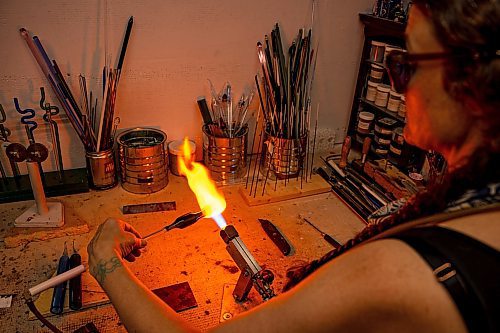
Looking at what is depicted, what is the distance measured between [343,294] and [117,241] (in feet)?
2.11

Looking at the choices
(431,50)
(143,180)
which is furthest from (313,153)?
(431,50)

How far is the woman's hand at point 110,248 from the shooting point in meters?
0.90

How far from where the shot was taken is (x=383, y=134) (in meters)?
1.95

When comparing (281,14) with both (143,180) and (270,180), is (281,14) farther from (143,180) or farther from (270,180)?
(143,180)

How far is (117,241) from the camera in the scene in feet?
3.22

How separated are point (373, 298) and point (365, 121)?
1.67m

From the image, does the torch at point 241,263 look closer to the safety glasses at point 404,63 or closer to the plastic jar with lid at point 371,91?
the safety glasses at point 404,63

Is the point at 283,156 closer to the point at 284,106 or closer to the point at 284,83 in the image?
the point at 284,106

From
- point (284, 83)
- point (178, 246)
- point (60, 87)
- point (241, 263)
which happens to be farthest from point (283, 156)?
point (60, 87)

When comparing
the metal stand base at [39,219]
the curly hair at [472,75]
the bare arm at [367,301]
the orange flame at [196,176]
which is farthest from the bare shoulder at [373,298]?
the metal stand base at [39,219]

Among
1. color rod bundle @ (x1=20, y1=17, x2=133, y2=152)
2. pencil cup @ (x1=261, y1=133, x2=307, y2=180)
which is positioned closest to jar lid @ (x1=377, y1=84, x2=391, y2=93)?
pencil cup @ (x1=261, y1=133, x2=307, y2=180)

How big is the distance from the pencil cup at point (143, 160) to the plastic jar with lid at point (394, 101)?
1087 millimetres

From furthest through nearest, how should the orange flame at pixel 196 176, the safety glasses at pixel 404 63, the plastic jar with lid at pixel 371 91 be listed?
the plastic jar with lid at pixel 371 91
the orange flame at pixel 196 176
the safety glasses at pixel 404 63

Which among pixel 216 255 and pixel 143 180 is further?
pixel 143 180
